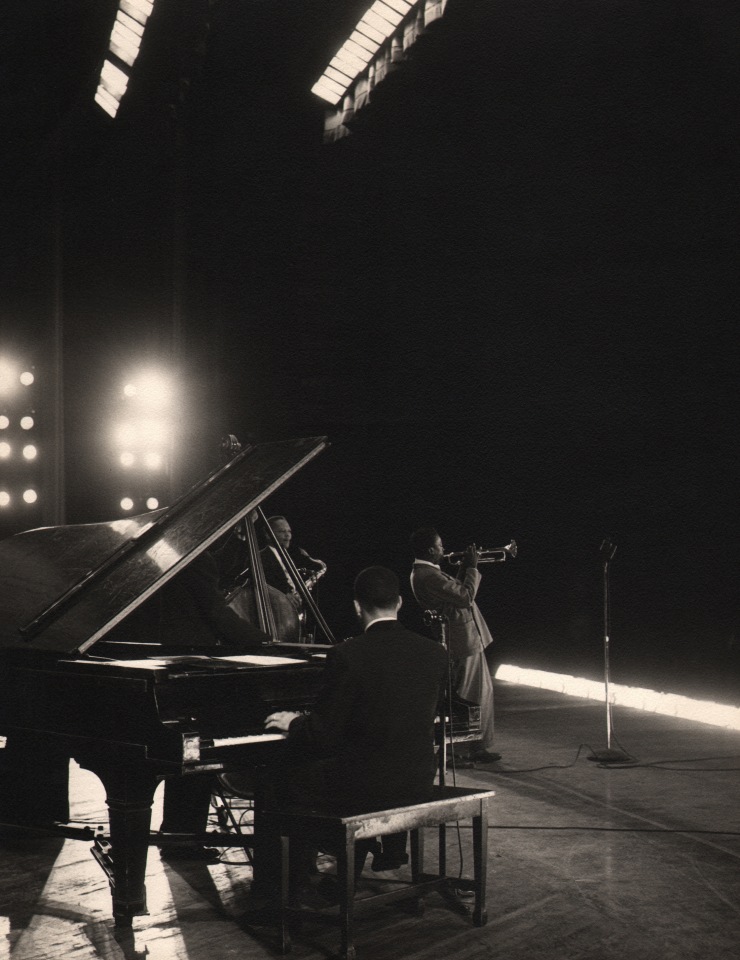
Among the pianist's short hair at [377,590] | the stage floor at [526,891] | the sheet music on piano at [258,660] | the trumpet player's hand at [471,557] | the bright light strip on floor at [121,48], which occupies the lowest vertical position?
the stage floor at [526,891]

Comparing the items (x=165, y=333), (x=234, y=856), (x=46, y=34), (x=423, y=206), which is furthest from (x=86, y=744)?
(x=423, y=206)

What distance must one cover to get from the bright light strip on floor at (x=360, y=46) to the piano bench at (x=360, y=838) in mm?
6225

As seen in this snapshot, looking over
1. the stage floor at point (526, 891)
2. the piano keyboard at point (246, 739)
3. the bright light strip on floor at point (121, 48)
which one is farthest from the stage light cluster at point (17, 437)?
the piano keyboard at point (246, 739)

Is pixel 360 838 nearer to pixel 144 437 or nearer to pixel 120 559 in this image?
pixel 120 559

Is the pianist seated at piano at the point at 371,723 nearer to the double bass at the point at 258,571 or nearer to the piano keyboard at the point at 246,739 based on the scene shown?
→ the piano keyboard at the point at 246,739

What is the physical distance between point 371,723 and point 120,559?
52.4 inches

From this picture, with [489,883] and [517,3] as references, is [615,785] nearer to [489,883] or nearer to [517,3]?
[489,883]

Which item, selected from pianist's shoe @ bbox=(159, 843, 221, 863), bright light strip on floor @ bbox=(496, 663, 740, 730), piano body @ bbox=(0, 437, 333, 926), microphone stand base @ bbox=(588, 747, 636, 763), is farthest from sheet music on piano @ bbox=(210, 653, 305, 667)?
bright light strip on floor @ bbox=(496, 663, 740, 730)

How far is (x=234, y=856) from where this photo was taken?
15.3 feet

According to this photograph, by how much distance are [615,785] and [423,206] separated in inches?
252

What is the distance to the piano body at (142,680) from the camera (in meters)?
3.58

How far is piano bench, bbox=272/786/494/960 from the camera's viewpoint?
331 centimetres

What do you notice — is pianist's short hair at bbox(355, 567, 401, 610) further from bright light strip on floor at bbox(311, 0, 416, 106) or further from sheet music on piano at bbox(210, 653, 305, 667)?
bright light strip on floor at bbox(311, 0, 416, 106)

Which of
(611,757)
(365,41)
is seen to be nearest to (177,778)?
(611,757)
